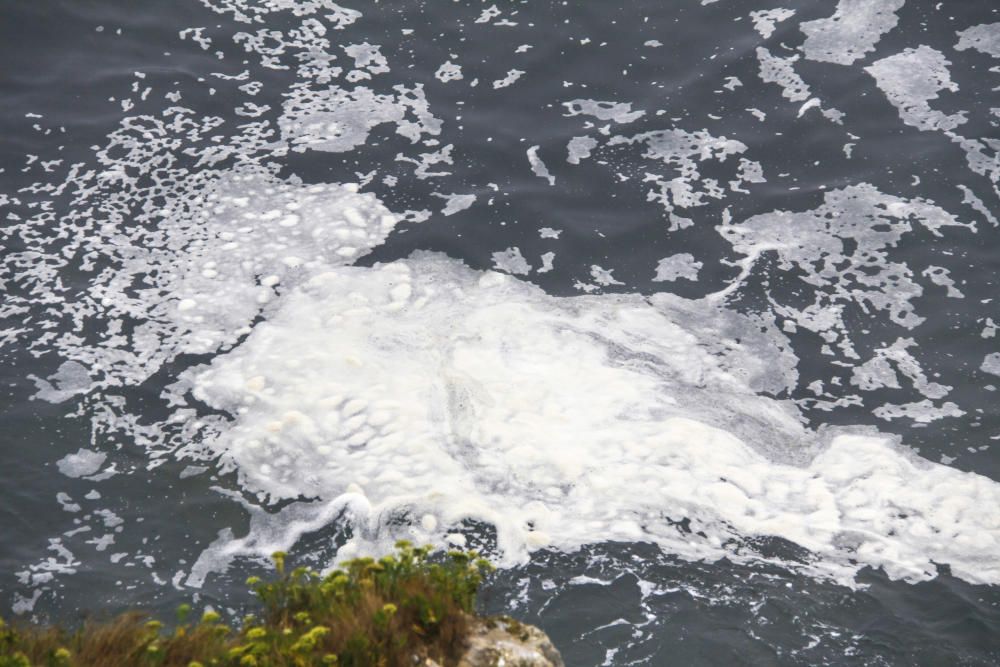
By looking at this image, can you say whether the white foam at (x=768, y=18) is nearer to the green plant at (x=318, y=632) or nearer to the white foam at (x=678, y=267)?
the white foam at (x=678, y=267)

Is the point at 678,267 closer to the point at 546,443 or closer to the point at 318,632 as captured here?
the point at 546,443

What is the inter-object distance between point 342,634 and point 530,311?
14.6 feet

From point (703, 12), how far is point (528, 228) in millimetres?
4330

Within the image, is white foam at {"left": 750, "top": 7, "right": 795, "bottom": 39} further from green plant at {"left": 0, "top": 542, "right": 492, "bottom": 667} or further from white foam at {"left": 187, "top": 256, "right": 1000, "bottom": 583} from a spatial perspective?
green plant at {"left": 0, "top": 542, "right": 492, "bottom": 667}

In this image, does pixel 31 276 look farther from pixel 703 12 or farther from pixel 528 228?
pixel 703 12

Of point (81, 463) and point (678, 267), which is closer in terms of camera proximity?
point (81, 463)

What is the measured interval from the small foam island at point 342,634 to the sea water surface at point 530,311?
1129mm

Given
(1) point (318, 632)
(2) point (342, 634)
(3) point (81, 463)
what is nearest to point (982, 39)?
(3) point (81, 463)

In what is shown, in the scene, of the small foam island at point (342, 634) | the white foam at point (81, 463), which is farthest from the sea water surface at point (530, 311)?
the small foam island at point (342, 634)

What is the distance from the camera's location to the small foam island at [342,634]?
163 inches

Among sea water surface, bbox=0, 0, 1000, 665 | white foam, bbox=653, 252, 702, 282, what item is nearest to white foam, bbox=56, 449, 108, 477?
sea water surface, bbox=0, 0, 1000, 665

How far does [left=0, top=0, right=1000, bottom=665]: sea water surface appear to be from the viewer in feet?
20.5

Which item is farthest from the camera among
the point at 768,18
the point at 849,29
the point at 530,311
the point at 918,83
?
the point at 768,18

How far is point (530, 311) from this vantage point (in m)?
8.44
